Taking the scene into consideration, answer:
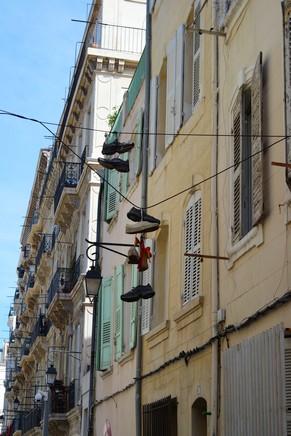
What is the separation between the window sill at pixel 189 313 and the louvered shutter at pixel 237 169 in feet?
5.35

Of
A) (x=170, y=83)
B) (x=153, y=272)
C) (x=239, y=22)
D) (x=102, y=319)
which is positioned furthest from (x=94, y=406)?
(x=239, y=22)

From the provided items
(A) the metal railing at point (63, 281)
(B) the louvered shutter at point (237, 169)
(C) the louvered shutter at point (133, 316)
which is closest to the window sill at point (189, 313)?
(B) the louvered shutter at point (237, 169)

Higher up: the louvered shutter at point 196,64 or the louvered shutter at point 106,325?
the louvered shutter at point 196,64

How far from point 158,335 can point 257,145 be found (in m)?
5.42

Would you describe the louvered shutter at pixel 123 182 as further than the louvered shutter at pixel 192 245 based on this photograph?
Yes

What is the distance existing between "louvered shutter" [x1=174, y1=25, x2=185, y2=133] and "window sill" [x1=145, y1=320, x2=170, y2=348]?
10.4ft

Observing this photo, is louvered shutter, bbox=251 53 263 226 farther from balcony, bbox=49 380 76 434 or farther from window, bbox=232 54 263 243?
balcony, bbox=49 380 76 434

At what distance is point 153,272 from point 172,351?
1984 millimetres

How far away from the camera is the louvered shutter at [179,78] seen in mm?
14266

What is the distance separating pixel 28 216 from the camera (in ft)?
191

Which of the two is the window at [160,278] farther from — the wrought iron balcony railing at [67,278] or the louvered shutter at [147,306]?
the wrought iron balcony railing at [67,278]

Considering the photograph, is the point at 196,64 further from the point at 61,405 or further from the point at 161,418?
the point at 61,405

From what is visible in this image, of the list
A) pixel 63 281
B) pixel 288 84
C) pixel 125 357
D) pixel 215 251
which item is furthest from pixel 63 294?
pixel 288 84

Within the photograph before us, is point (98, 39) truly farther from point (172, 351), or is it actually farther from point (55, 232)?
point (172, 351)
